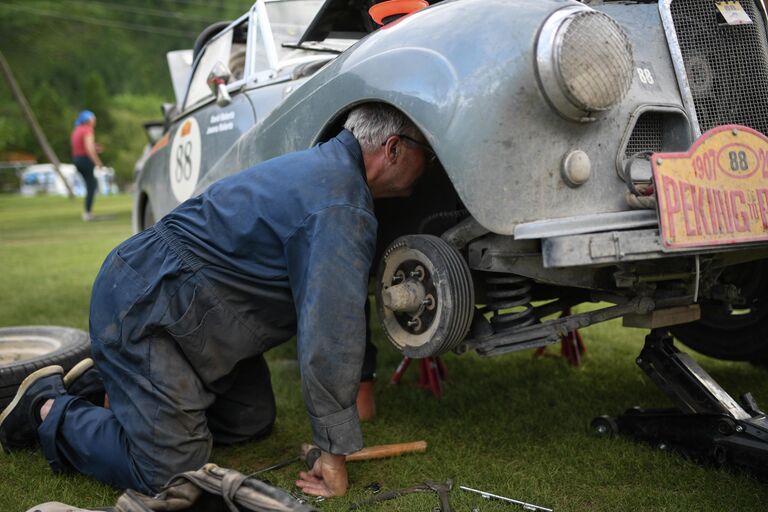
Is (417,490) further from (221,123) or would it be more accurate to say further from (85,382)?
(221,123)

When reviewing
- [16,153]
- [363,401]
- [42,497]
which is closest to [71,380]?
[42,497]

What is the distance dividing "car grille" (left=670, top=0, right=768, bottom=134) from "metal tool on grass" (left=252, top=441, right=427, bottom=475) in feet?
4.59

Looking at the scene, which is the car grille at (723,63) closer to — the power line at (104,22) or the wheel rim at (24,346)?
the wheel rim at (24,346)

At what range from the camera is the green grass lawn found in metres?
2.17

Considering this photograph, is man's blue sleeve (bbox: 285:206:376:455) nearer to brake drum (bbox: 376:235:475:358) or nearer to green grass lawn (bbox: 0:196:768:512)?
brake drum (bbox: 376:235:475:358)

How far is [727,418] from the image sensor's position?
7.20ft

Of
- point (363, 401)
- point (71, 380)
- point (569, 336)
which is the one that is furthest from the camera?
point (569, 336)

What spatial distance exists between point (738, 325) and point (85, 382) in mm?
2702

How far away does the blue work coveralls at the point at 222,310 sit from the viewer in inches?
79.7

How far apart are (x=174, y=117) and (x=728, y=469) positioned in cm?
389

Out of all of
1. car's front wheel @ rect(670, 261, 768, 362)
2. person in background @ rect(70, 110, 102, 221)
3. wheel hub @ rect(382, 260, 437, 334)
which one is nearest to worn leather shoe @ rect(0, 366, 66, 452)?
wheel hub @ rect(382, 260, 437, 334)

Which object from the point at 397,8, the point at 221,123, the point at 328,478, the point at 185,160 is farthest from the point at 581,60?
the point at 185,160

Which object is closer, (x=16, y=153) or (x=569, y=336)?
(x=569, y=336)

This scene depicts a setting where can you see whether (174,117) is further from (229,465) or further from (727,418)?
(727,418)
